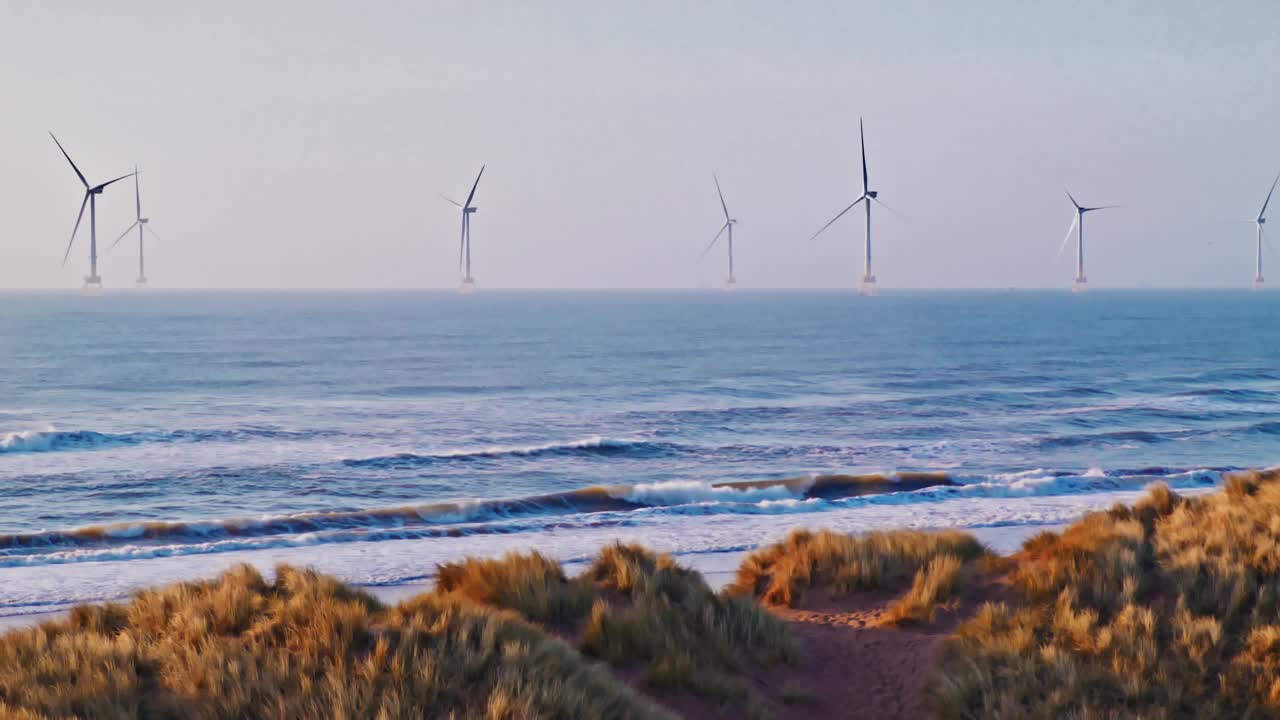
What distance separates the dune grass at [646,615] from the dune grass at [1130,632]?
173cm

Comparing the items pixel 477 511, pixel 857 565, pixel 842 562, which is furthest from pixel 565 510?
pixel 857 565

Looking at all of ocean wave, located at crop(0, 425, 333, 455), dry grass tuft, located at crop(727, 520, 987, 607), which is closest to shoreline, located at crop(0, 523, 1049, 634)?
dry grass tuft, located at crop(727, 520, 987, 607)

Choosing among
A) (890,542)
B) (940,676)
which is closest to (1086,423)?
(890,542)

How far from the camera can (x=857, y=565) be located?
11.1 m

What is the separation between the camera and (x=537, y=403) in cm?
4581

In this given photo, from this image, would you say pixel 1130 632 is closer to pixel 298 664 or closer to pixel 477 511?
pixel 298 664

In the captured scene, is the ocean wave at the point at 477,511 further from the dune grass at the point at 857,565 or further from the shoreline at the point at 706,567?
the dune grass at the point at 857,565

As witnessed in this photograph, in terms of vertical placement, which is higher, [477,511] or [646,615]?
Answer: [646,615]

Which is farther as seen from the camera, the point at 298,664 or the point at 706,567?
the point at 706,567

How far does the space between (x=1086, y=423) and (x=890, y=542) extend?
3044 cm

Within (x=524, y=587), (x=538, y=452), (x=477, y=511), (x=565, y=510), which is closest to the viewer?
(x=524, y=587)

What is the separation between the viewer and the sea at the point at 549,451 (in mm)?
20734

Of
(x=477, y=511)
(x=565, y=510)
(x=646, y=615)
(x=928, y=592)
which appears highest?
(x=646, y=615)

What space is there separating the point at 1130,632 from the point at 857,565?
2911 mm
